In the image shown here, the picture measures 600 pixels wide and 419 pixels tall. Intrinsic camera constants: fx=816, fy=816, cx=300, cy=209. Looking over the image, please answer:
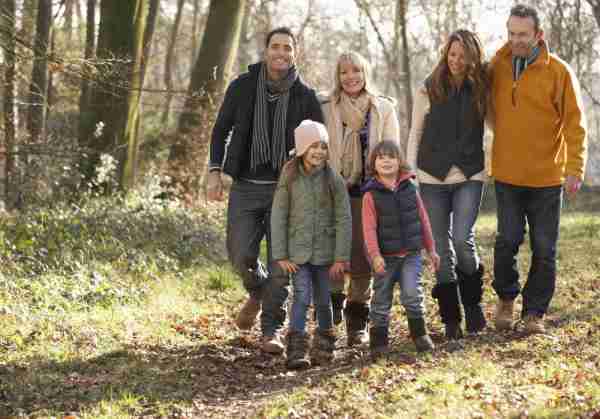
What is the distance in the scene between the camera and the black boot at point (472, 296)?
6871mm

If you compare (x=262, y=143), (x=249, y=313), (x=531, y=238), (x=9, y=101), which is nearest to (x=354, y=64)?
(x=262, y=143)

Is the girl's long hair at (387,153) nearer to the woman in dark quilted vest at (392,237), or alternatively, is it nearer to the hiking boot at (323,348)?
Result: the woman in dark quilted vest at (392,237)

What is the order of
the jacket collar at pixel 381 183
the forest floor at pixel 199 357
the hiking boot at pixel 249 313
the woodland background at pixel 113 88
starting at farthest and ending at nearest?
the woodland background at pixel 113 88 → the hiking boot at pixel 249 313 → the jacket collar at pixel 381 183 → the forest floor at pixel 199 357

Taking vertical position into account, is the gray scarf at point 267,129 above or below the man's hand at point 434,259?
above

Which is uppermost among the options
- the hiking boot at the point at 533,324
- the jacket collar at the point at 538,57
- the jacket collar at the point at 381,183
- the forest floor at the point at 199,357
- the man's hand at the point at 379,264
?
the jacket collar at the point at 538,57

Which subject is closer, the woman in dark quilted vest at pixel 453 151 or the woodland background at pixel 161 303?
the woodland background at pixel 161 303

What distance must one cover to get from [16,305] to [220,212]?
846cm

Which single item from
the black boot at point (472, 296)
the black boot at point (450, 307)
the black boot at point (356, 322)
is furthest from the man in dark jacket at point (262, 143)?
the black boot at point (472, 296)

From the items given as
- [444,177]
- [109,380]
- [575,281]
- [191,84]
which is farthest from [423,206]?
[191,84]

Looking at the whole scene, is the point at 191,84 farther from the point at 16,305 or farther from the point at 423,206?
the point at 423,206

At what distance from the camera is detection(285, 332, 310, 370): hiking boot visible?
6383 mm

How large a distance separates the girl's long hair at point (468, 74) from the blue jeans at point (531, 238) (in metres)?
0.78

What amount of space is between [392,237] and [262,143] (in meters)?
1.39

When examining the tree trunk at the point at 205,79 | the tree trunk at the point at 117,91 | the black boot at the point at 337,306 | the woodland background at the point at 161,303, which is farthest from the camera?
the tree trunk at the point at 205,79
